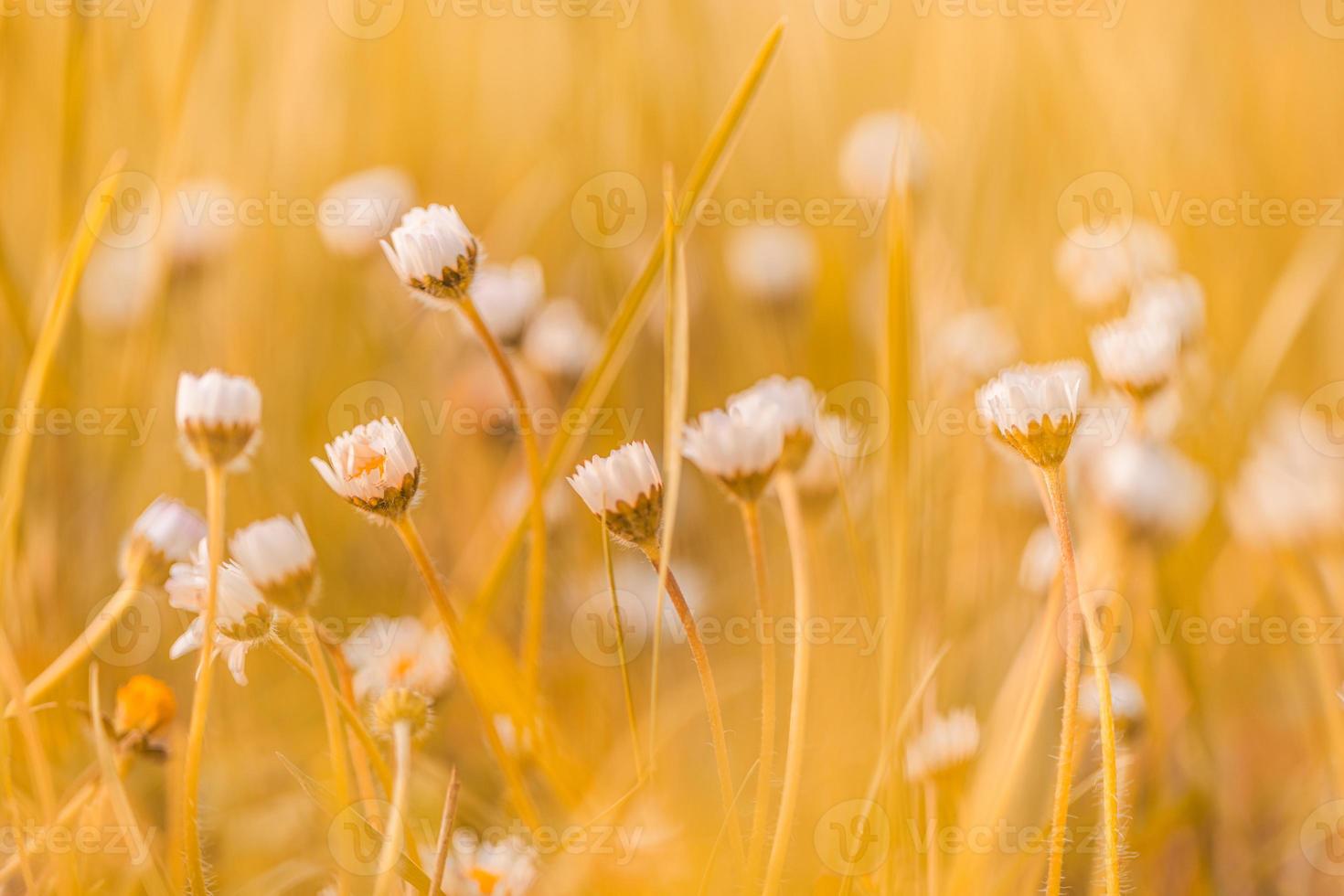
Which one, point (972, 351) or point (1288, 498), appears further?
point (972, 351)

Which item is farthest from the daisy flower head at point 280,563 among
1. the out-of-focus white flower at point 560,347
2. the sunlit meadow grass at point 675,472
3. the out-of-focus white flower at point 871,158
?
the out-of-focus white flower at point 871,158

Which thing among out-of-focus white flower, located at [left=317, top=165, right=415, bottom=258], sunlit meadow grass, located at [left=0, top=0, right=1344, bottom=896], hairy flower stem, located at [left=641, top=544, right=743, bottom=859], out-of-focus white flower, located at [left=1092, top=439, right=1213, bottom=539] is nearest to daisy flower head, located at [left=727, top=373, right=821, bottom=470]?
sunlit meadow grass, located at [left=0, top=0, right=1344, bottom=896]

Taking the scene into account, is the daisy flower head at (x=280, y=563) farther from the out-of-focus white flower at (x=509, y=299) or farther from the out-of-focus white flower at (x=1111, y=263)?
the out-of-focus white flower at (x=1111, y=263)

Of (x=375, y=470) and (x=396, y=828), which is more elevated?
(x=375, y=470)

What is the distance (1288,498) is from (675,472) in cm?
54

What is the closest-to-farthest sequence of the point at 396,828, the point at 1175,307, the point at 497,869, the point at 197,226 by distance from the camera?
the point at 396,828 → the point at 497,869 → the point at 1175,307 → the point at 197,226

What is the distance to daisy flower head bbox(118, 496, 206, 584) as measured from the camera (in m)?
0.81

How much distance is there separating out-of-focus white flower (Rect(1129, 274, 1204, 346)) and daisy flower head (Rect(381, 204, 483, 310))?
53 centimetres

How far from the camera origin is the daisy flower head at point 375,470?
2.24ft

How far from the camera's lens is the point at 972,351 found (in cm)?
116

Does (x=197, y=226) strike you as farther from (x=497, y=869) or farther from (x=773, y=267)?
(x=497, y=869)

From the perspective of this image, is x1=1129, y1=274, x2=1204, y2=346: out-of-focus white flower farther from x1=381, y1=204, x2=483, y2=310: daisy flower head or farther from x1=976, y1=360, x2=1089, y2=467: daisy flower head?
x1=381, y1=204, x2=483, y2=310: daisy flower head

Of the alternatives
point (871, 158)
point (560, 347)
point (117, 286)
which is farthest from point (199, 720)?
point (871, 158)

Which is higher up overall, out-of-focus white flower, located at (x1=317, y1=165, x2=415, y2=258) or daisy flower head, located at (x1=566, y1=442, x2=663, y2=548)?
out-of-focus white flower, located at (x1=317, y1=165, x2=415, y2=258)
